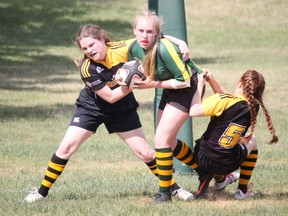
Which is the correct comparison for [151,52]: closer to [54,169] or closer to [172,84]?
[172,84]

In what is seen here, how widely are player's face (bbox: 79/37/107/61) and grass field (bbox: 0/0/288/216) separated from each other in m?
1.29

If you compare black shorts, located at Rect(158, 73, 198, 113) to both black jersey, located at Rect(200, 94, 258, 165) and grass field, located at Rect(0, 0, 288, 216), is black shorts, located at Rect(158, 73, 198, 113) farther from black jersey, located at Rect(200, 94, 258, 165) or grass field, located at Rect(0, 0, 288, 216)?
grass field, located at Rect(0, 0, 288, 216)

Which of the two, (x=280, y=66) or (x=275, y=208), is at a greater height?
(x=275, y=208)

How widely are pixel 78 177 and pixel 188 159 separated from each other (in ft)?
6.43

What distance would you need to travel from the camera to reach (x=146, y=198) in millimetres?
8242

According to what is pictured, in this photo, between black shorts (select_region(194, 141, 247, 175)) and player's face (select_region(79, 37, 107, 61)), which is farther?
black shorts (select_region(194, 141, 247, 175))

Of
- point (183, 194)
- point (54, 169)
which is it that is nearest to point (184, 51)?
point (183, 194)

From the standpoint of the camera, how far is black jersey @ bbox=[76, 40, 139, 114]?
7.89 meters

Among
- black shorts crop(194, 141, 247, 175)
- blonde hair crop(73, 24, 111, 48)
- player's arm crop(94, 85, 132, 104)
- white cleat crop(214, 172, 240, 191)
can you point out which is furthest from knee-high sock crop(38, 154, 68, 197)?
white cleat crop(214, 172, 240, 191)

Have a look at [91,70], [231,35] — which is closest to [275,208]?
[91,70]

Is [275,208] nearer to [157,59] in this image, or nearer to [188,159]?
[188,159]

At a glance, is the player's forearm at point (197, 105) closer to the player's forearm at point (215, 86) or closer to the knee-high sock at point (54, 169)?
the player's forearm at point (215, 86)

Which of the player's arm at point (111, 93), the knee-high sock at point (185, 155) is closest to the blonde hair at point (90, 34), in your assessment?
the player's arm at point (111, 93)

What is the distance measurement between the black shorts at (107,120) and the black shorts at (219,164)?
67 cm
